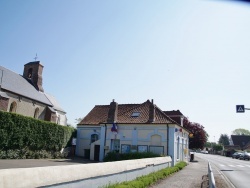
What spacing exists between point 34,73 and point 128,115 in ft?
64.6

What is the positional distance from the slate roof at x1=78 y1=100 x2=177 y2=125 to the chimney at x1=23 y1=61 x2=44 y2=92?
35.7 ft

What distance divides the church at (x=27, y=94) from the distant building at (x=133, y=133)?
731 cm

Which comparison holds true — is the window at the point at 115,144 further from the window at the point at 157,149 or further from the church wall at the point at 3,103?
the church wall at the point at 3,103

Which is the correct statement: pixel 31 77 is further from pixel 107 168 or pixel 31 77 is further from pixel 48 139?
pixel 107 168

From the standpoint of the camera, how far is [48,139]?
29516mm

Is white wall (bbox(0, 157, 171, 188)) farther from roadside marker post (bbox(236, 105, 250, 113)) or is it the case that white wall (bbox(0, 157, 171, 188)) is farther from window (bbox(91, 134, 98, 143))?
window (bbox(91, 134, 98, 143))

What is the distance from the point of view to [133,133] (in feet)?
92.5

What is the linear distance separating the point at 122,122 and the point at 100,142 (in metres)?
3.63

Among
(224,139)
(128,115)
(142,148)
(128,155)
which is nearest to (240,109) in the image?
(128,155)

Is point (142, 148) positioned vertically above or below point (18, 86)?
below

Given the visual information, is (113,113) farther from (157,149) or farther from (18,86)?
(18,86)

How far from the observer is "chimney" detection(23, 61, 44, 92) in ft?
133

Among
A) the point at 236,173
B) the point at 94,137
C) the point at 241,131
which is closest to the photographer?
the point at 236,173

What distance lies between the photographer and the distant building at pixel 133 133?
87.2 feet
